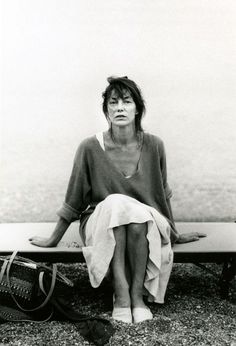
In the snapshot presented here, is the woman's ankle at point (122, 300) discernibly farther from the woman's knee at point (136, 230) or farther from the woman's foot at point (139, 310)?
the woman's knee at point (136, 230)

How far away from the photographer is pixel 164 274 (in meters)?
3.26

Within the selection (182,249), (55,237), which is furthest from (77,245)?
(182,249)

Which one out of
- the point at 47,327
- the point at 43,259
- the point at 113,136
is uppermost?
the point at 113,136

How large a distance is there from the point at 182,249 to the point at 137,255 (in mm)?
425

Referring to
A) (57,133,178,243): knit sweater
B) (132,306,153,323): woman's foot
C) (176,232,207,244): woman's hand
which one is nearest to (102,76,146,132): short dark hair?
(57,133,178,243): knit sweater

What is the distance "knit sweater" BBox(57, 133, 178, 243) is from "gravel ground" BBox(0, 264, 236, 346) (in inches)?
19.9

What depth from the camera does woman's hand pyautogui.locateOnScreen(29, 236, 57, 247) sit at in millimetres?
3410

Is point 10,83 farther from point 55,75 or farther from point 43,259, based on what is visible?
point 43,259

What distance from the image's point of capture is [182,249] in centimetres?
339

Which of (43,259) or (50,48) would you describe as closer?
(43,259)

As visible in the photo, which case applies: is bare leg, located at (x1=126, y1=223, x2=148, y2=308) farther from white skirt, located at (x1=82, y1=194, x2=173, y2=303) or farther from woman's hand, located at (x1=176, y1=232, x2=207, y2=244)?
woman's hand, located at (x1=176, y1=232, x2=207, y2=244)

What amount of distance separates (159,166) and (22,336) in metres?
1.55

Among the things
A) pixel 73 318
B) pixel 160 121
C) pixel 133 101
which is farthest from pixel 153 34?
pixel 73 318

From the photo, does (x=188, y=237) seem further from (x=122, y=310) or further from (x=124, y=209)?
(x=122, y=310)
